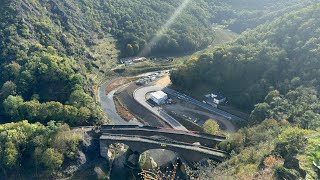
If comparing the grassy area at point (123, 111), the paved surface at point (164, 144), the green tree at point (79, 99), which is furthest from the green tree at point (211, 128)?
the green tree at point (79, 99)

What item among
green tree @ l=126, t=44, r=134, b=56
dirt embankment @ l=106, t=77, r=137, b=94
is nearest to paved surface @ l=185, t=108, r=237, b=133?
dirt embankment @ l=106, t=77, r=137, b=94

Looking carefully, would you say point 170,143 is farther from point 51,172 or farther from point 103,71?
point 103,71

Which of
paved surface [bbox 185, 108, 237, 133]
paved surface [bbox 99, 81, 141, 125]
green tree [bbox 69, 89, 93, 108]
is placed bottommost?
paved surface [bbox 99, 81, 141, 125]

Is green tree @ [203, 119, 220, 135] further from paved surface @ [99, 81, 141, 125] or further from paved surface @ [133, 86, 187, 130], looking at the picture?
paved surface @ [99, 81, 141, 125]

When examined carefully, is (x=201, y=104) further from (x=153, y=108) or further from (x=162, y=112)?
(x=153, y=108)

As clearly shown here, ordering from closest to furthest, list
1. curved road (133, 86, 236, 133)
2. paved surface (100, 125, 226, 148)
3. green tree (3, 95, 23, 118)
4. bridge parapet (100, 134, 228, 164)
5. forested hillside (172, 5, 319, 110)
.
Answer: bridge parapet (100, 134, 228, 164), paved surface (100, 125, 226, 148), green tree (3, 95, 23, 118), forested hillside (172, 5, 319, 110), curved road (133, 86, 236, 133)

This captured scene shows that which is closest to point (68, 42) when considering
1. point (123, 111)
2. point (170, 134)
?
point (123, 111)

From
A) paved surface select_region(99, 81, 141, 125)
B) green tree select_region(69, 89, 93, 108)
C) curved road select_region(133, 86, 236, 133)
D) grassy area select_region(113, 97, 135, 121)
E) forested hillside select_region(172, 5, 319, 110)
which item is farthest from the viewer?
grassy area select_region(113, 97, 135, 121)
